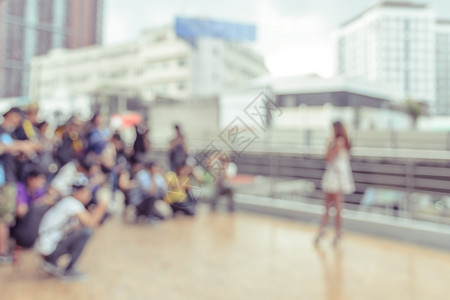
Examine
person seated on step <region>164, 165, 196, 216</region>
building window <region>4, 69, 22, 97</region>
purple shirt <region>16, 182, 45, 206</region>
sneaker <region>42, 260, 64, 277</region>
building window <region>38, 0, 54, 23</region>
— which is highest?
building window <region>38, 0, 54, 23</region>

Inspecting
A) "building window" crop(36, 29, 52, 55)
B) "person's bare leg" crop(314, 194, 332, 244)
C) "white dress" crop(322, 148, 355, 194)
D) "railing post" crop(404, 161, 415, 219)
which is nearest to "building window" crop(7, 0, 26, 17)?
"building window" crop(36, 29, 52, 55)

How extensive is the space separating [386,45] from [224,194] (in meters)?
3.01

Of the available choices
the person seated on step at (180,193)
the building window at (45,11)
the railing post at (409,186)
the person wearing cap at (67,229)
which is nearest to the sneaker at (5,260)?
the person wearing cap at (67,229)

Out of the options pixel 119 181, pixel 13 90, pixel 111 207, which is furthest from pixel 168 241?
pixel 13 90

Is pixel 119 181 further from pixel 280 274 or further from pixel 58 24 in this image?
pixel 58 24

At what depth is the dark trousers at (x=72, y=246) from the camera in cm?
240

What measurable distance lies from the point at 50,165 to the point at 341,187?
8.17 ft

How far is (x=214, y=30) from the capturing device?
851mm

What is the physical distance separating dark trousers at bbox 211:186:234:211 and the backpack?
6.64 ft

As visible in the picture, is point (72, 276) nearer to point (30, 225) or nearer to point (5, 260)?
point (30, 225)

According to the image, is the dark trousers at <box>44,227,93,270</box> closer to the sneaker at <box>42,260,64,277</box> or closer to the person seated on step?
the sneaker at <box>42,260,64,277</box>

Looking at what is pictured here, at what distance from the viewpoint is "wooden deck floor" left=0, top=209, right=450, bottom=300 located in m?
2.21

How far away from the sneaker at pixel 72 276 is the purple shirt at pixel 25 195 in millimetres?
596

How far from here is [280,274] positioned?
2.57 metres
